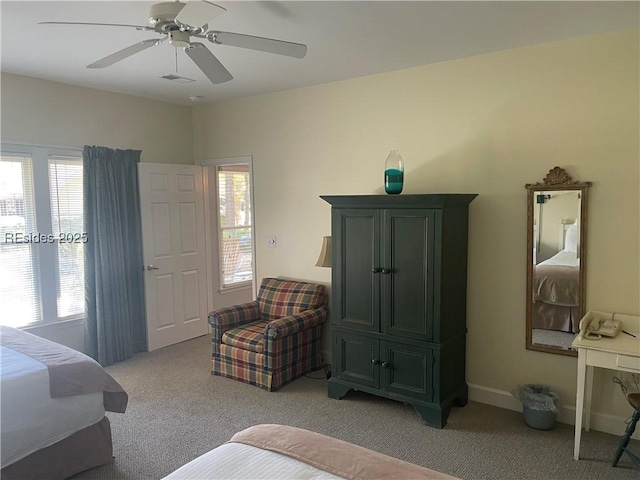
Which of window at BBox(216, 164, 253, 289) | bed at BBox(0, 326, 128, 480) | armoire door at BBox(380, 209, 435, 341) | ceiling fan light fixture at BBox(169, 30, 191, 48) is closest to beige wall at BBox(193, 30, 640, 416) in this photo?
armoire door at BBox(380, 209, 435, 341)

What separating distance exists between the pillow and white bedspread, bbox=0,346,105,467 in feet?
10.1

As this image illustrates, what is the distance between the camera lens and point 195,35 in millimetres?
2342

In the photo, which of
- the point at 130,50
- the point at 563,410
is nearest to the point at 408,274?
the point at 563,410

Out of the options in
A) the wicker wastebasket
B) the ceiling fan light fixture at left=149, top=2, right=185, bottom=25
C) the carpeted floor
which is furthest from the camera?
the wicker wastebasket

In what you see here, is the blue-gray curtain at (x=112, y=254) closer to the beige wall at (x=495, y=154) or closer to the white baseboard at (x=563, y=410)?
the beige wall at (x=495, y=154)

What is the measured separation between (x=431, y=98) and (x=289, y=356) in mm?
2369

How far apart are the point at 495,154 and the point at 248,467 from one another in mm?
2725

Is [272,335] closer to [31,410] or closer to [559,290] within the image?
[31,410]

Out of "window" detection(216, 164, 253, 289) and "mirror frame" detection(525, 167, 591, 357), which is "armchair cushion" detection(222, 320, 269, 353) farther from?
"mirror frame" detection(525, 167, 591, 357)

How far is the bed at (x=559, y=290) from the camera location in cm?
320

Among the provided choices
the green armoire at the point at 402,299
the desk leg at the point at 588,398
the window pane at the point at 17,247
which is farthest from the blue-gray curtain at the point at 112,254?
the desk leg at the point at 588,398

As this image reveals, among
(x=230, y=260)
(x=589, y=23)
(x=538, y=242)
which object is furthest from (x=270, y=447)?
(x=230, y=260)

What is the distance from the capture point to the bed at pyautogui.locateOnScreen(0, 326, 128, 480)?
7.67ft

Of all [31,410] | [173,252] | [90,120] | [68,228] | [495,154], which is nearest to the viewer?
[31,410]
